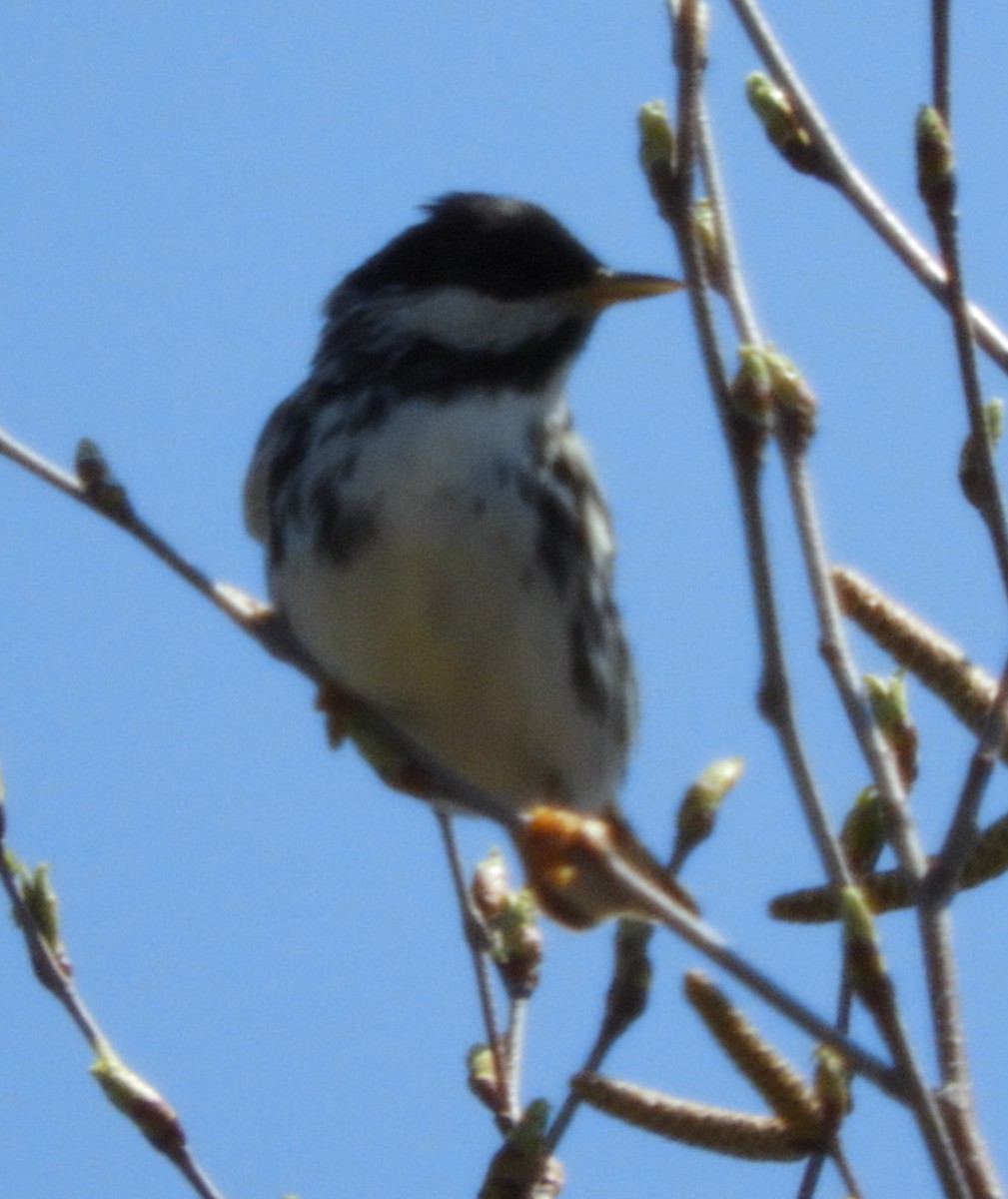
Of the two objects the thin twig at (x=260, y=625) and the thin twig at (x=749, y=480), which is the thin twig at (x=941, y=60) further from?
the thin twig at (x=260, y=625)

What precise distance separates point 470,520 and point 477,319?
66cm

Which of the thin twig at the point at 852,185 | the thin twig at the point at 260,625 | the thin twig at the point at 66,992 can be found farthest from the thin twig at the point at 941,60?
the thin twig at the point at 66,992

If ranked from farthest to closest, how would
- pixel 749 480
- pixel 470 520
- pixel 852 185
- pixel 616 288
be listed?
pixel 616 288 → pixel 470 520 → pixel 852 185 → pixel 749 480

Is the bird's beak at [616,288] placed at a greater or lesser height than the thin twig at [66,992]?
greater

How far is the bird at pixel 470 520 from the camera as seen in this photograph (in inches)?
166

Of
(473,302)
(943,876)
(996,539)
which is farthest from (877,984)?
(473,302)

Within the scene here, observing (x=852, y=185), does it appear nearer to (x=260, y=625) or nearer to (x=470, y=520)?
(x=260, y=625)

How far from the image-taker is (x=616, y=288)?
15.3ft

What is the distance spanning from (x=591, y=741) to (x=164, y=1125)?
1.90 meters

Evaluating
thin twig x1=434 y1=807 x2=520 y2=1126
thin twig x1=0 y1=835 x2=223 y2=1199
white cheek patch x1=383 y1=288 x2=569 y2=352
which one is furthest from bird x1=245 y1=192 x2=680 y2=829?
thin twig x1=0 y1=835 x2=223 y2=1199

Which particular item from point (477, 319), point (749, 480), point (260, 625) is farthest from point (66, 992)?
point (477, 319)

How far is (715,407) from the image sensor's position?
250 centimetres

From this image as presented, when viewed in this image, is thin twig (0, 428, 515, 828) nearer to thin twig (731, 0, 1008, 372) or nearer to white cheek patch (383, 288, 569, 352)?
thin twig (731, 0, 1008, 372)

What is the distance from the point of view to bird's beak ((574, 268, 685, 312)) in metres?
4.54
